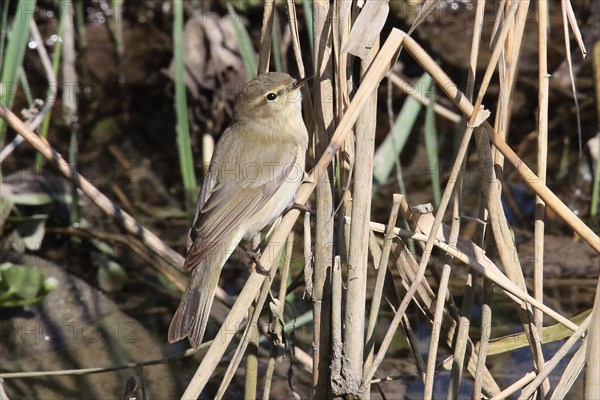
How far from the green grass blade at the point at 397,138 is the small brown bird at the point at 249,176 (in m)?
1.52

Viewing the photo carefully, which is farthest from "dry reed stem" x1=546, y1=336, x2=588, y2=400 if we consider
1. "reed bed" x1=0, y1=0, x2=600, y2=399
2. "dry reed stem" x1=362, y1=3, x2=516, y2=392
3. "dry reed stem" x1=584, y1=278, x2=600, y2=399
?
"dry reed stem" x1=362, y1=3, x2=516, y2=392

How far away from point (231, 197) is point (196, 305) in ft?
2.08

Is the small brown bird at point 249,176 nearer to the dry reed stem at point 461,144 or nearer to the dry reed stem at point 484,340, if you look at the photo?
the dry reed stem at point 461,144

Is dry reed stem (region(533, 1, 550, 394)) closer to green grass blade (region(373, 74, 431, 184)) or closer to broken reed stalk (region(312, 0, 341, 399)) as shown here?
broken reed stalk (region(312, 0, 341, 399))

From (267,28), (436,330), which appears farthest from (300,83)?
(436,330)

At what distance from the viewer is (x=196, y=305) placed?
11.1ft

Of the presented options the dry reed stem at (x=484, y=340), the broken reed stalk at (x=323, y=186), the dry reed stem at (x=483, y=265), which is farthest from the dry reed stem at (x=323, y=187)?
the dry reed stem at (x=484, y=340)

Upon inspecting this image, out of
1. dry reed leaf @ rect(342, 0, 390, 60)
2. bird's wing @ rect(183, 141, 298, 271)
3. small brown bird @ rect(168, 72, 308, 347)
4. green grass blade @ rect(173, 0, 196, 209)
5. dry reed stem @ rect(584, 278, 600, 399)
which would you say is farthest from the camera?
green grass blade @ rect(173, 0, 196, 209)

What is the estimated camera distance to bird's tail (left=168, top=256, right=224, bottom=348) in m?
3.27

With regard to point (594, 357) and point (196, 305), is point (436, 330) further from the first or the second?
point (196, 305)

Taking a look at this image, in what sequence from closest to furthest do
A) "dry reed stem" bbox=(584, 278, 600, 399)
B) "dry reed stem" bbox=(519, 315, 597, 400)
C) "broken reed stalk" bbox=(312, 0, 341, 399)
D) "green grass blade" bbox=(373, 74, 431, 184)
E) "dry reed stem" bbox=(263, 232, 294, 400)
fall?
"dry reed stem" bbox=(584, 278, 600, 399) < "dry reed stem" bbox=(519, 315, 597, 400) < "broken reed stalk" bbox=(312, 0, 341, 399) < "dry reed stem" bbox=(263, 232, 294, 400) < "green grass blade" bbox=(373, 74, 431, 184)

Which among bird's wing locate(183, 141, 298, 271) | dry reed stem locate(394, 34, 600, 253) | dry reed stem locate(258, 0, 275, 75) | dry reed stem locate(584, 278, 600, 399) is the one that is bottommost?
dry reed stem locate(584, 278, 600, 399)

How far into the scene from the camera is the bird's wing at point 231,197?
11.9ft

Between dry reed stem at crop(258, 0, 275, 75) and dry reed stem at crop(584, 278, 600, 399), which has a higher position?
dry reed stem at crop(258, 0, 275, 75)
